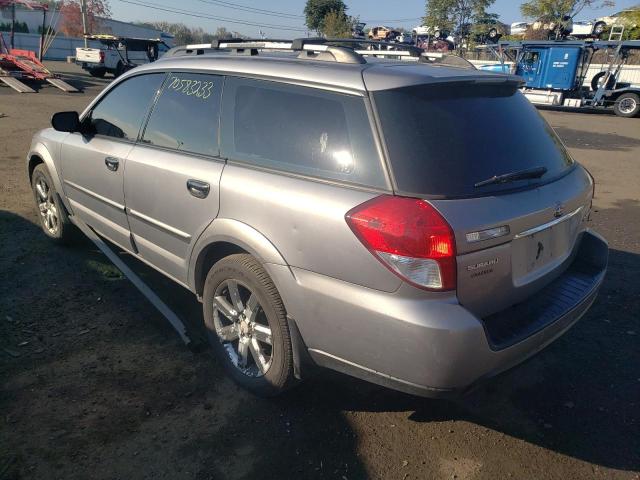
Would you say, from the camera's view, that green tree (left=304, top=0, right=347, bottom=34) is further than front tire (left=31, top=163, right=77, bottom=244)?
Yes

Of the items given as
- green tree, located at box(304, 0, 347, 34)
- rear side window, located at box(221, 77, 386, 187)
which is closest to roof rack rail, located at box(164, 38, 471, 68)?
rear side window, located at box(221, 77, 386, 187)

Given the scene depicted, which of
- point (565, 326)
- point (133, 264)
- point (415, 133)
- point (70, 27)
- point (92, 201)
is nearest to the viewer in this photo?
point (415, 133)

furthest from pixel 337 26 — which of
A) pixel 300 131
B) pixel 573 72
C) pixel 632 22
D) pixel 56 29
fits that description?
pixel 300 131

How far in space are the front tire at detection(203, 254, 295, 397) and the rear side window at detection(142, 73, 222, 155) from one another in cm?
76

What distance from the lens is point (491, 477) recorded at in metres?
2.37

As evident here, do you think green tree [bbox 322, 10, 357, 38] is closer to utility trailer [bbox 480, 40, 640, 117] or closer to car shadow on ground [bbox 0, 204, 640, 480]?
utility trailer [bbox 480, 40, 640, 117]

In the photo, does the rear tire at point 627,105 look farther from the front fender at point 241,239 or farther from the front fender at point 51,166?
the front fender at point 241,239

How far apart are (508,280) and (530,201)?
405 millimetres

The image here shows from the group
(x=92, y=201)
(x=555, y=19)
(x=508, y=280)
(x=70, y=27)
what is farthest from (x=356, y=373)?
(x=70, y=27)

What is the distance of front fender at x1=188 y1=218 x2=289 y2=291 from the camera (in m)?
2.47

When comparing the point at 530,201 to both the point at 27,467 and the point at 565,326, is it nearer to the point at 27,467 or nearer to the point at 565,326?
the point at 565,326

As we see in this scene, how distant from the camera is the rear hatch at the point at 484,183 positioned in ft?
7.04

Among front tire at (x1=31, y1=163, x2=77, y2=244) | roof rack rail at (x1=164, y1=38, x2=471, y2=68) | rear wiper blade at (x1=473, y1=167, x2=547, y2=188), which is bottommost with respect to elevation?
front tire at (x1=31, y1=163, x2=77, y2=244)

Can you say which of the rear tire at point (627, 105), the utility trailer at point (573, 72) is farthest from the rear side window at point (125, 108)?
the rear tire at point (627, 105)
